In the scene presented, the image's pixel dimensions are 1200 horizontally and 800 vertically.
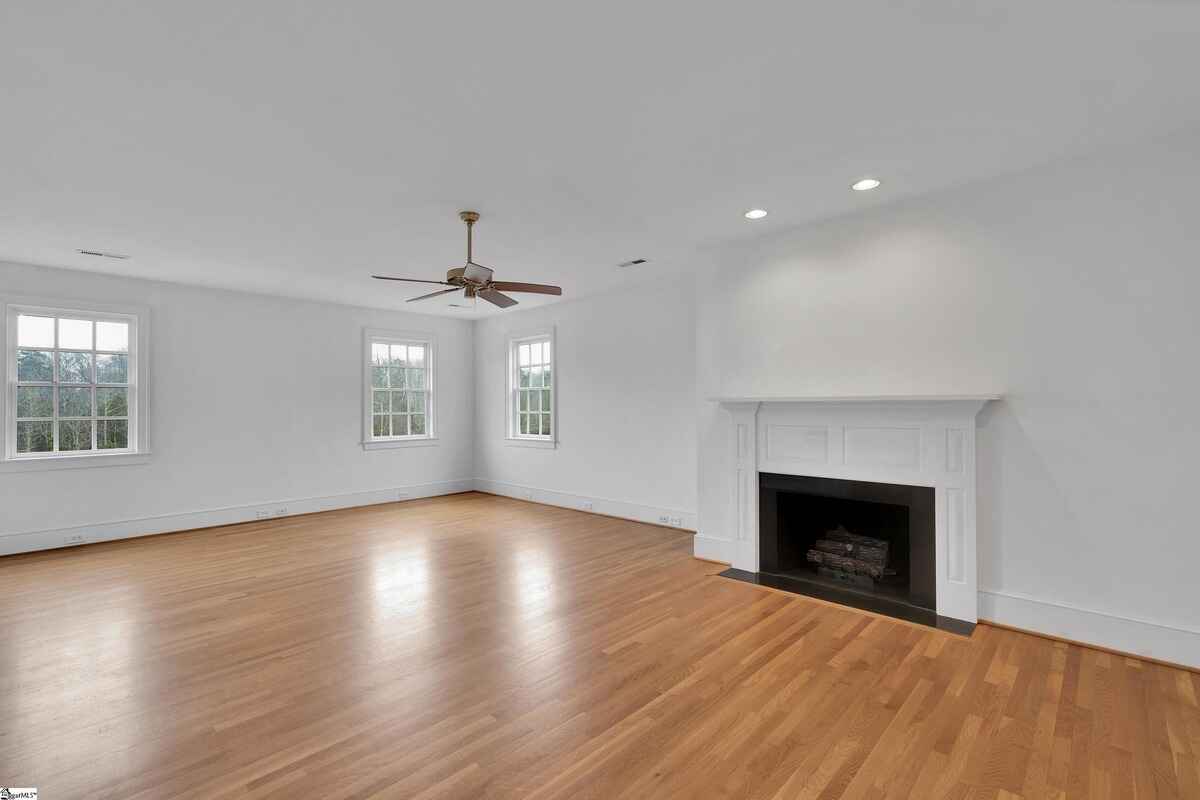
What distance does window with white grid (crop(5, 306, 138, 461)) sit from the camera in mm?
5203

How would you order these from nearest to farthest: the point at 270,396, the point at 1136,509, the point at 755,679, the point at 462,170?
the point at 755,679, the point at 1136,509, the point at 462,170, the point at 270,396

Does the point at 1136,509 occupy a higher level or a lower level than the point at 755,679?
higher

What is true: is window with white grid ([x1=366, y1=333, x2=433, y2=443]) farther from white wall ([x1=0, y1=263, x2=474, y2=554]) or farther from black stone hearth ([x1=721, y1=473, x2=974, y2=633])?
black stone hearth ([x1=721, y1=473, x2=974, y2=633])

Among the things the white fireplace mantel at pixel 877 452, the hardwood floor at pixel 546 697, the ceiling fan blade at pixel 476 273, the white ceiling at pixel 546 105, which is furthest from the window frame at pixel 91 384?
the white fireplace mantel at pixel 877 452

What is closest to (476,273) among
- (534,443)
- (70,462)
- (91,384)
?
(534,443)

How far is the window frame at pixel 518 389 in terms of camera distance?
7383 mm

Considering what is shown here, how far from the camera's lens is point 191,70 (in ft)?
7.27

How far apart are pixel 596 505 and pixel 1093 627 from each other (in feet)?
15.3

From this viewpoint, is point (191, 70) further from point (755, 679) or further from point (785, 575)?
point (785, 575)

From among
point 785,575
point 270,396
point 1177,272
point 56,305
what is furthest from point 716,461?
point 56,305

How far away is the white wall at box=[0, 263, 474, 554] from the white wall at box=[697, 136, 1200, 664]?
5940 millimetres

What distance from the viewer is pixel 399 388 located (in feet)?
25.8

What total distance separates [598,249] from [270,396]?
444cm

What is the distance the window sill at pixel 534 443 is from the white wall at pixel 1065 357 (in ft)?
13.6
